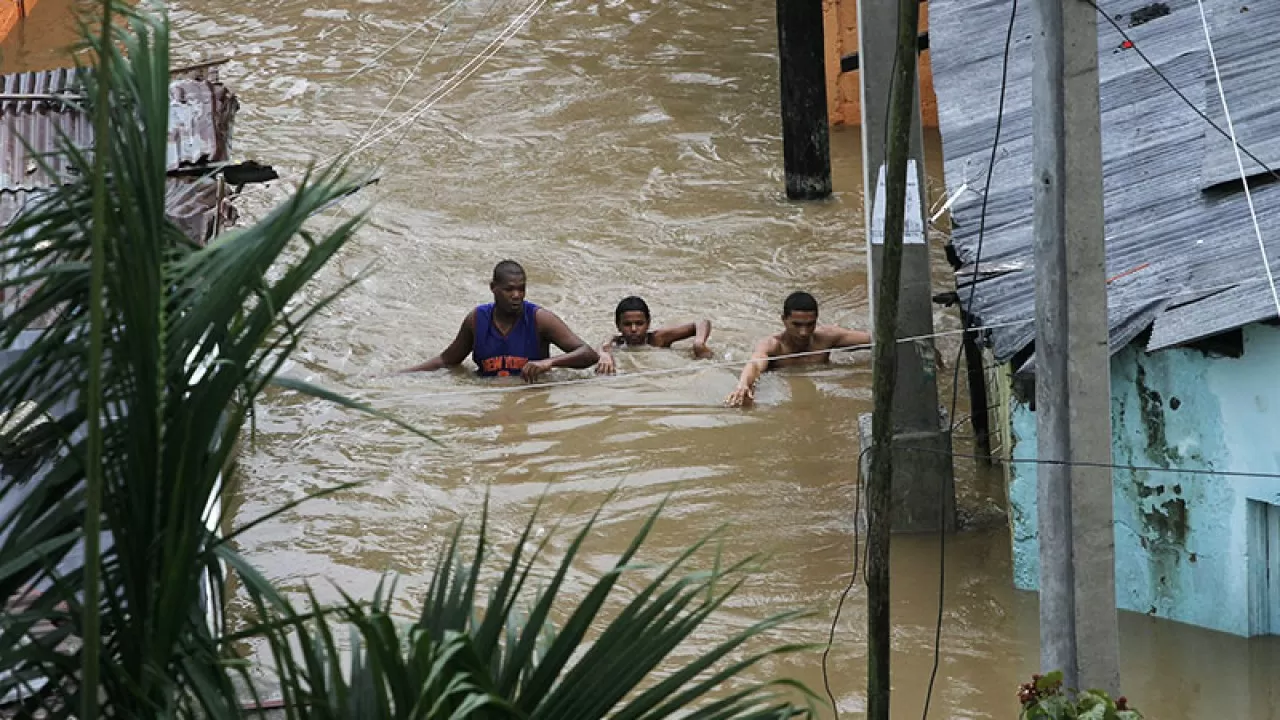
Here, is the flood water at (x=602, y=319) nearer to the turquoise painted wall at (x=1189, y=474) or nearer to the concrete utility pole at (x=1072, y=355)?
the turquoise painted wall at (x=1189, y=474)

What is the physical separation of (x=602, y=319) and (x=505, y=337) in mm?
1064

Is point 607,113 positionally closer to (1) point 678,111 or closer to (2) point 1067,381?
(1) point 678,111

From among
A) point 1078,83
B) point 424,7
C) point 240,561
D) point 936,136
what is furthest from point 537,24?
point 240,561

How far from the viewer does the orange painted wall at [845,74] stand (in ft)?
47.1

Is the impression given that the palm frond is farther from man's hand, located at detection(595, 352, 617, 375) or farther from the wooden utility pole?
man's hand, located at detection(595, 352, 617, 375)

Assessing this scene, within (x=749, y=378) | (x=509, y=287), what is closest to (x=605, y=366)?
(x=509, y=287)

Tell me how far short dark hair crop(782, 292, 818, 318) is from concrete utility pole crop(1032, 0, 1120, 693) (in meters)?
4.79

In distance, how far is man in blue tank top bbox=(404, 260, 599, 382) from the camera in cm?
1069

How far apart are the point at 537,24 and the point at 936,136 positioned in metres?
4.97

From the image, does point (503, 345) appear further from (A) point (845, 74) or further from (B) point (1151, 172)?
(A) point (845, 74)

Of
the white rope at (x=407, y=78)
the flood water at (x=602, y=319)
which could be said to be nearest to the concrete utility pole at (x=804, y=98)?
the flood water at (x=602, y=319)

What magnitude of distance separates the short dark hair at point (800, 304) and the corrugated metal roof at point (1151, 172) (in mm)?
1440

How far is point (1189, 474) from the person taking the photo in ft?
23.3

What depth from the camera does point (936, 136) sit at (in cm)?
1474
